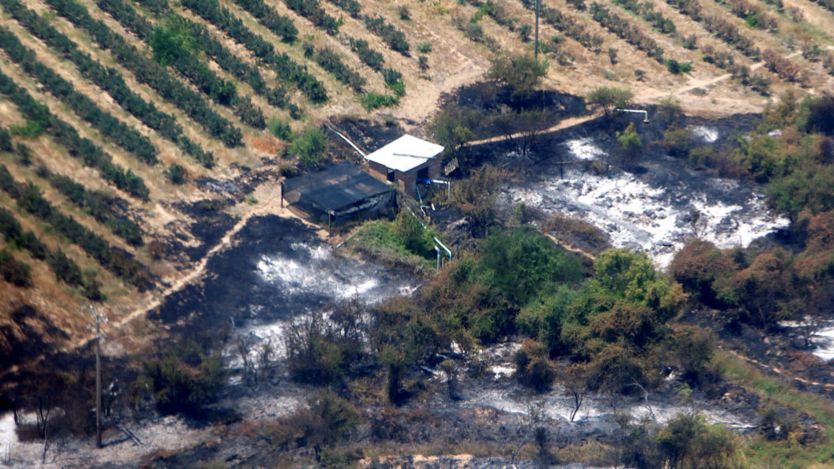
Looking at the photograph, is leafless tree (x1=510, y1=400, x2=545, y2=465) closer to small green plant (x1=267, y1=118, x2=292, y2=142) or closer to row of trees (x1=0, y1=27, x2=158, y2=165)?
small green plant (x1=267, y1=118, x2=292, y2=142)

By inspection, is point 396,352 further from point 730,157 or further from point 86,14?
point 86,14

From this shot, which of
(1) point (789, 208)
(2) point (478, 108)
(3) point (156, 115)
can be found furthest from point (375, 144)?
(1) point (789, 208)

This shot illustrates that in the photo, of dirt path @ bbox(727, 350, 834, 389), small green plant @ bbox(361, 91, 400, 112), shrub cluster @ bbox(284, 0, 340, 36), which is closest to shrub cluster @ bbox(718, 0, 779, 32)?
small green plant @ bbox(361, 91, 400, 112)

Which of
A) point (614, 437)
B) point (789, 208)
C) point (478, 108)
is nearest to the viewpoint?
point (614, 437)

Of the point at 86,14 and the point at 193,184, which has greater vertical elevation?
the point at 86,14

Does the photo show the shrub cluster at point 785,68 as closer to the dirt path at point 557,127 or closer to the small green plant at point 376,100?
the dirt path at point 557,127

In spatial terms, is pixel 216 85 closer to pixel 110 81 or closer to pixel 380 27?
pixel 110 81
